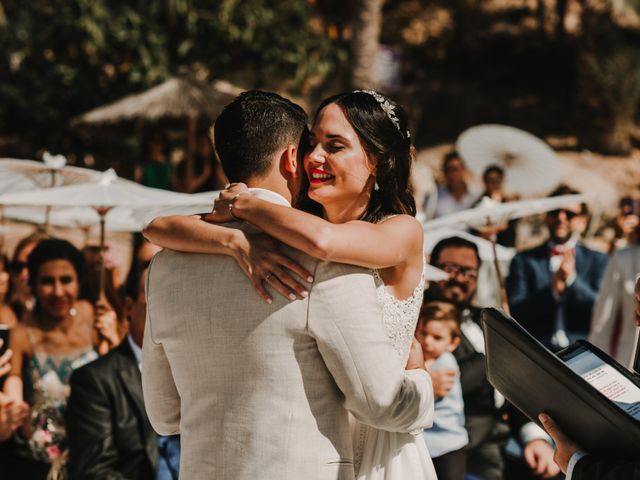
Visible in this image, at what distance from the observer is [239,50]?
1580 cm

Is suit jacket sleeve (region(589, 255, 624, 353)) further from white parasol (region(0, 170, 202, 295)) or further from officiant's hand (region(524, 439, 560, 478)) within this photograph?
white parasol (region(0, 170, 202, 295))

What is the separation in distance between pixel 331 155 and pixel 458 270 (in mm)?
2962

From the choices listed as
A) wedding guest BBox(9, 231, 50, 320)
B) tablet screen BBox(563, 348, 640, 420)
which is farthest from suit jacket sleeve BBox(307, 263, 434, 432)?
wedding guest BBox(9, 231, 50, 320)

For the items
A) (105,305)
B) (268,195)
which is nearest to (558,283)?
(105,305)

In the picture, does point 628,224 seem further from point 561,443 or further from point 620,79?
point 620,79

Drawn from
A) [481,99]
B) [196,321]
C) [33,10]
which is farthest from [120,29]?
[196,321]

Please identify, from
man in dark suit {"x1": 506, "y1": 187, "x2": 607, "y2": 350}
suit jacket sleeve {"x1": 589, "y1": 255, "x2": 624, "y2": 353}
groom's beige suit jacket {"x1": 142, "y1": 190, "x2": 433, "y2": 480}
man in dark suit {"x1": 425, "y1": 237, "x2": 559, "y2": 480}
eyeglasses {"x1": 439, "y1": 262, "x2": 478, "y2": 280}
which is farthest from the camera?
man in dark suit {"x1": 506, "y1": 187, "x2": 607, "y2": 350}

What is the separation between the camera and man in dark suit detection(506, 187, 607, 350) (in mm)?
6719

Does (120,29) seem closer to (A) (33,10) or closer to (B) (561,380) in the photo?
(A) (33,10)

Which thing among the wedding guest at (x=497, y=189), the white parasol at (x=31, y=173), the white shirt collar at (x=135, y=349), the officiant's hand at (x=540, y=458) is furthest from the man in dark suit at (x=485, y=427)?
the wedding guest at (x=497, y=189)

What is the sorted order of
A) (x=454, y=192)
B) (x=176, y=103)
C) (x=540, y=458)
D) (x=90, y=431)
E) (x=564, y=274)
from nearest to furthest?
(x=90, y=431)
(x=540, y=458)
(x=564, y=274)
(x=454, y=192)
(x=176, y=103)

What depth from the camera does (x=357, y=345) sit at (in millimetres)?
2291

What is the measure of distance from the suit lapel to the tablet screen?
2.46 metres

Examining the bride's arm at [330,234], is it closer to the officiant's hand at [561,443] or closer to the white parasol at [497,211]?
the officiant's hand at [561,443]
